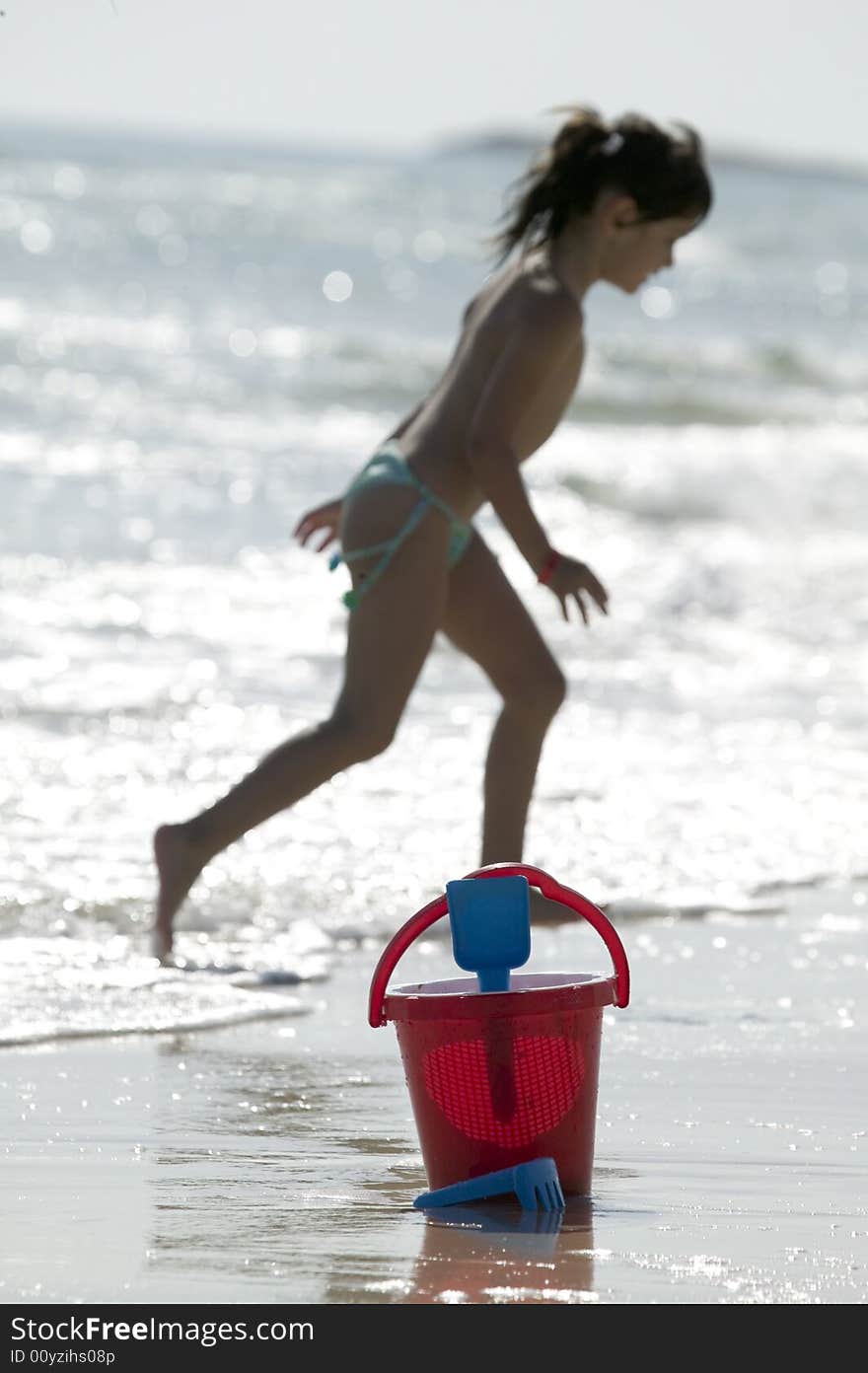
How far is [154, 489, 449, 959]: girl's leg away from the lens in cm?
403

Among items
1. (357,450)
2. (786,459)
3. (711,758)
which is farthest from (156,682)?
(786,459)

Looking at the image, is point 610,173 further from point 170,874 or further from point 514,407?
point 170,874

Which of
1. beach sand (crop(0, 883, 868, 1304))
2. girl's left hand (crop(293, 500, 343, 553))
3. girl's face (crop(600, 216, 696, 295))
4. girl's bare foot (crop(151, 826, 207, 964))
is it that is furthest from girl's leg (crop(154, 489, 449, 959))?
girl's face (crop(600, 216, 696, 295))

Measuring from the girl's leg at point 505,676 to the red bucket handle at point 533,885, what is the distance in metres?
1.69

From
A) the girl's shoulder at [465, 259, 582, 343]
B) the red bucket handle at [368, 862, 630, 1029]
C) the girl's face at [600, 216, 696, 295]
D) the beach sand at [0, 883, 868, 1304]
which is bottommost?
the beach sand at [0, 883, 868, 1304]

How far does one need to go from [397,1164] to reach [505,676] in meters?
1.58

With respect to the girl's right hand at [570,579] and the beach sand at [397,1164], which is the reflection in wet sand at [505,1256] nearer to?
the beach sand at [397,1164]

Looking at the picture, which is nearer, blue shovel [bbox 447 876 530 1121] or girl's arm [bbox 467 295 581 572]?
blue shovel [bbox 447 876 530 1121]

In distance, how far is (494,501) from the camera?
3912 millimetres

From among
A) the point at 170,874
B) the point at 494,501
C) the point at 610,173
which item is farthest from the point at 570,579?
the point at 170,874

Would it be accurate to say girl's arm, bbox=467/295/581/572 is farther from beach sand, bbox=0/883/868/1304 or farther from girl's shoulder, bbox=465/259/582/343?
beach sand, bbox=0/883/868/1304

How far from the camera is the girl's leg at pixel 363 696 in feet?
13.2

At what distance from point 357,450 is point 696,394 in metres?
5.77

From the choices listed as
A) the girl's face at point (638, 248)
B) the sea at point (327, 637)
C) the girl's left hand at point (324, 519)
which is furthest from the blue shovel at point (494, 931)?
the girl's face at point (638, 248)
